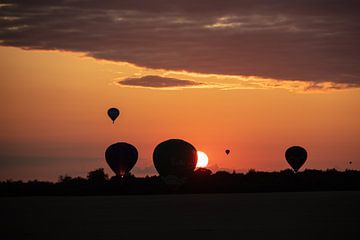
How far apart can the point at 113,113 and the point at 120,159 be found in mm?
7175

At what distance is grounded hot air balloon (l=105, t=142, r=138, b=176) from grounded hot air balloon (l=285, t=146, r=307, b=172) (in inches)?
1348

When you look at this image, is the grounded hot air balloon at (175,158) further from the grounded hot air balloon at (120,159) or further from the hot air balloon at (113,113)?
the hot air balloon at (113,113)

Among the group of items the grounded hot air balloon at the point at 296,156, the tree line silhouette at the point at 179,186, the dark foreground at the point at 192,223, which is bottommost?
the dark foreground at the point at 192,223

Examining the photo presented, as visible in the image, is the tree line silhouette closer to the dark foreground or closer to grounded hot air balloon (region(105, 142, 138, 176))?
grounded hot air balloon (region(105, 142, 138, 176))

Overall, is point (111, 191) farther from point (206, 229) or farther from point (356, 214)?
point (206, 229)

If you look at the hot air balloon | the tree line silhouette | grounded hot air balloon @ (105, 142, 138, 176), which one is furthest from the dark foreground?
grounded hot air balloon @ (105, 142, 138, 176)

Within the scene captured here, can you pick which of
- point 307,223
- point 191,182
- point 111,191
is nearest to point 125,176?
point 191,182

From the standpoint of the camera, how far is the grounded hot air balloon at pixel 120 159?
119 meters

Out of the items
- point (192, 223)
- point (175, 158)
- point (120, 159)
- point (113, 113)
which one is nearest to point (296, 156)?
point (175, 158)

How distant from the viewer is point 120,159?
119 m

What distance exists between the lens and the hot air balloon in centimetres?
11765

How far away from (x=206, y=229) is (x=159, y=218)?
861 centimetres

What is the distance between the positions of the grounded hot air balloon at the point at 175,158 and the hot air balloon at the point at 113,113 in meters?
8.99

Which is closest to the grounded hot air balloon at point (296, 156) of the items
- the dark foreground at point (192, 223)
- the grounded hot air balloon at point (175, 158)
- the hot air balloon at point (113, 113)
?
the grounded hot air balloon at point (175, 158)
